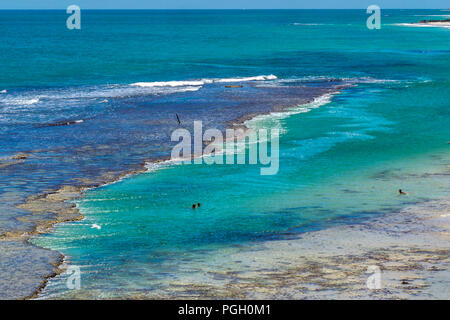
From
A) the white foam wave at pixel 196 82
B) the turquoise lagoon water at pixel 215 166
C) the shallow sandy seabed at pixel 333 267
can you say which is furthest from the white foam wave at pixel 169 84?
the shallow sandy seabed at pixel 333 267

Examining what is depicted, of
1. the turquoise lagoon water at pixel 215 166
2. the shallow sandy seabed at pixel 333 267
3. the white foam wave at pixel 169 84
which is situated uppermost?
the white foam wave at pixel 169 84

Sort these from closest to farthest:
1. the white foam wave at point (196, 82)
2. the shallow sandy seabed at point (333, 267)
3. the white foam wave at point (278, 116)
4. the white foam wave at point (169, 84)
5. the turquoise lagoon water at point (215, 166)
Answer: the shallow sandy seabed at point (333, 267) < the turquoise lagoon water at point (215, 166) < the white foam wave at point (278, 116) < the white foam wave at point (169, 84) < the white foam wave at point (196, 82)

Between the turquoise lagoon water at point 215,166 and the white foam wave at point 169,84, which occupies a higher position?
the white foam wave at point 169,84

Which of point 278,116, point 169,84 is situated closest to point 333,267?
point 278,116

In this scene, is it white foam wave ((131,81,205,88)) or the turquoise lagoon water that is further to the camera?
white foam wave ((131,81,205,88))

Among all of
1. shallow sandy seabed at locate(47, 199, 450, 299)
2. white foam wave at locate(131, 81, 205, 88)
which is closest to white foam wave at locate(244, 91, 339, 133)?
white foam wave at locate(131, 81, 205, 88)

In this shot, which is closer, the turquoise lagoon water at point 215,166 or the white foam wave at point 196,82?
the turquoise lagoon water at point 215,166

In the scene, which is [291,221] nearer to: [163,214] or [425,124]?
[163,214]

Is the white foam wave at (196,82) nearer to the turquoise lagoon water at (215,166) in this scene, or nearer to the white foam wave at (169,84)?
the white foam wave at (169,84)

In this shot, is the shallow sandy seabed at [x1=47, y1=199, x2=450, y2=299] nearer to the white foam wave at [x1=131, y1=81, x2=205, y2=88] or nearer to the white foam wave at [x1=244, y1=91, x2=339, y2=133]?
the white foam wave at [x1=244, y1=91, x2=339, y2=133]
